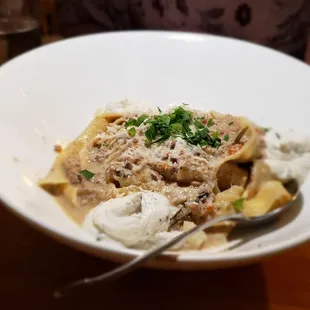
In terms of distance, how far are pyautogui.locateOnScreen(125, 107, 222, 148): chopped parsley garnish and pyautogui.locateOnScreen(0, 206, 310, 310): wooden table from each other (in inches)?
12.5

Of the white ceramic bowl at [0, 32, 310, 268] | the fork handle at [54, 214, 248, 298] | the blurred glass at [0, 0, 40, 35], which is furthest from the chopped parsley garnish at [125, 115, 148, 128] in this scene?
the blurred glass at [0, 0, 40, 35]

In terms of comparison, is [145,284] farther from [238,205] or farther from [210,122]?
[210,122]

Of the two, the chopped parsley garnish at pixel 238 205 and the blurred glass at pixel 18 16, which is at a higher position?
the blurred glass at pixel 18 16

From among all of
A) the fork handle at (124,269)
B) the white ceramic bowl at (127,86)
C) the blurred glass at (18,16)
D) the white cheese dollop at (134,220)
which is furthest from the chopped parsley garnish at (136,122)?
the blurred glass at (18,16)

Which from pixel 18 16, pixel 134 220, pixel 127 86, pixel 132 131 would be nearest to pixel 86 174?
pixel 132 131

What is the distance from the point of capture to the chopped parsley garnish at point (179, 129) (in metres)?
1.17

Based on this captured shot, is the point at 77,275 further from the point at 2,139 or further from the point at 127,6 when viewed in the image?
the point at 127,6

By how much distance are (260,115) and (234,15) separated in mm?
643

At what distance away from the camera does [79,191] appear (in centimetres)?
107

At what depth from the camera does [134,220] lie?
90 cm

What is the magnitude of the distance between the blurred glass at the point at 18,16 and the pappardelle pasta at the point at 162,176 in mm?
747

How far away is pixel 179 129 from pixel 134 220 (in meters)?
0.35

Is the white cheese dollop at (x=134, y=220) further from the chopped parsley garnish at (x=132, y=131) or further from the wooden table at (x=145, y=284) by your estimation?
the chopped parsley garnish at (x=132, y=131)

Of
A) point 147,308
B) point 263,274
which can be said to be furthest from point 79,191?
point 263,274
